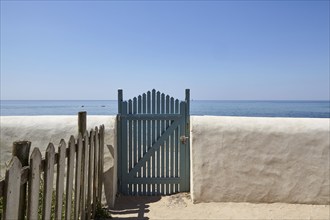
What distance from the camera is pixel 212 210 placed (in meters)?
5.21

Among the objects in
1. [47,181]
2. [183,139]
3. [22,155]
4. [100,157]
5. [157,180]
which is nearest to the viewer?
[22,155]

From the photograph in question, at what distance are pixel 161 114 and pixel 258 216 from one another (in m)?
2.55

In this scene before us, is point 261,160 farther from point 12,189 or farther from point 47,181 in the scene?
point 12,189

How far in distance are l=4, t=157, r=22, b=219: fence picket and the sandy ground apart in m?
3.08

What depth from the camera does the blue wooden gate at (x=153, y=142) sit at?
5.95 meters

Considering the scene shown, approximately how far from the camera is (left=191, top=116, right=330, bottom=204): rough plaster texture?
5.36 meters

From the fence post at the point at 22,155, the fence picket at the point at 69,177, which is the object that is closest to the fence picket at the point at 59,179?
the fence picket at the point at 69,177

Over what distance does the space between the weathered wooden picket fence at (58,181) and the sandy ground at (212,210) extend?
0.70 meters

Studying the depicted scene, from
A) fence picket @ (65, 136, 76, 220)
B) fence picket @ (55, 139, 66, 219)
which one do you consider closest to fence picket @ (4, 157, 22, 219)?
fence picket @ (55, 139, 66, 219)

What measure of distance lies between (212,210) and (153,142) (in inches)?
68.3

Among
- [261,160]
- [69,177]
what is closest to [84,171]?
[69,177]

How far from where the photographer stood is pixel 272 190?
17.8 feet

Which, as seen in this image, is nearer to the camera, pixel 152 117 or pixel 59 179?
pixel 59 179

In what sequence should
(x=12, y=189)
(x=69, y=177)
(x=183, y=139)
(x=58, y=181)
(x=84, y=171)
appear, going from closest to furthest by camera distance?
(x=12, y=189) < (x=58, y=181) < (x=69, y=177) < (x=84, y=171) < (x=183, y=139)
